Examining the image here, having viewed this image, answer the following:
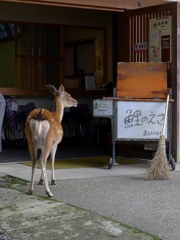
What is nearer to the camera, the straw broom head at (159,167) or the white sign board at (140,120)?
the straw broom head at (159,167)

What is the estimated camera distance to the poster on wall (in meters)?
11.5

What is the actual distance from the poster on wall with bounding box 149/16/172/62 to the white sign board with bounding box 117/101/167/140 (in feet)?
3.80

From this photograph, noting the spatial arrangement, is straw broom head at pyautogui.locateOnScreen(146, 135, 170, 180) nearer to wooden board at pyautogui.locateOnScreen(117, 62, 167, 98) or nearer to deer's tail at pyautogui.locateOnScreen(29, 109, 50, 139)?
wooden board at pyautogui.locateOnScreen(117, 62, 167, 98)

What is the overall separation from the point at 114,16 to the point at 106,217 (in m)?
6.77

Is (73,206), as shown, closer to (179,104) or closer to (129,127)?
(129,127)

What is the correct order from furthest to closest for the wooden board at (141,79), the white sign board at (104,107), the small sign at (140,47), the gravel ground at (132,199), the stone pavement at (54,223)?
the small sign at (140,47)
the wooden board at (141,79)
the white sign board at (104,107)
the gravel ground at (132,199)
the stone pavement at (54,223)

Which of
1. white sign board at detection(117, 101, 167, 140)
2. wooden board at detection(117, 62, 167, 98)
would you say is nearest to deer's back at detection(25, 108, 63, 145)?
white sign board at detection(117, 101, 167, 140)

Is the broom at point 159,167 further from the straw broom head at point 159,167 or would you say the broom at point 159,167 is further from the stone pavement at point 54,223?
the stone pavement at point 54,223

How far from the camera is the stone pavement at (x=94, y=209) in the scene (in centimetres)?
668

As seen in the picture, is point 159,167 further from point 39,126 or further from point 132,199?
point 39,126

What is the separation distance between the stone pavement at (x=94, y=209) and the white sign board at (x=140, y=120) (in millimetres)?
972

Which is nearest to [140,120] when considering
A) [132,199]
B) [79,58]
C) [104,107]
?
[104,107]

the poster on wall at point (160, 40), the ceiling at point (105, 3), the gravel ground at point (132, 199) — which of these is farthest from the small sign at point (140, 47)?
the gravel ground at point (132, 199)

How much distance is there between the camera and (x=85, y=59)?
1730 cm
